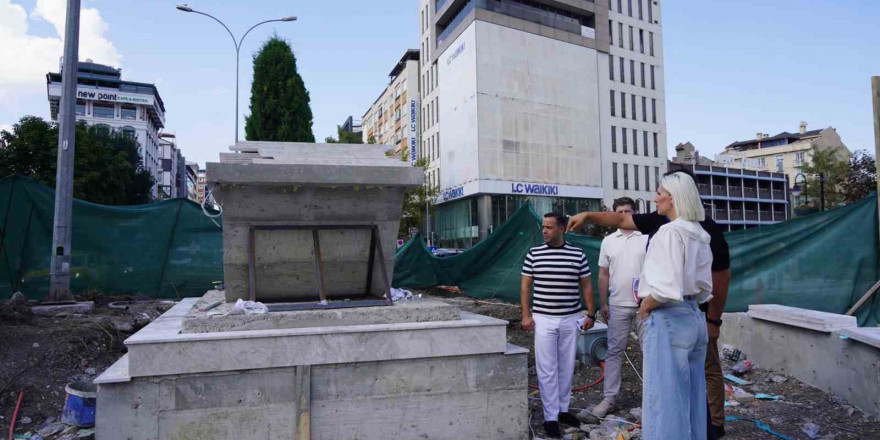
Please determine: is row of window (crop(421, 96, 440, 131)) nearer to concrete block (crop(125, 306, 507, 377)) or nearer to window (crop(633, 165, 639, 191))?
window (crop(633, 165, 639, 191))

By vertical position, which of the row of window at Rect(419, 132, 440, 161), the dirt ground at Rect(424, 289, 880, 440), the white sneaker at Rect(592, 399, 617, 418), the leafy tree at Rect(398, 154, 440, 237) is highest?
the row of window at Rect(419, 132, 440, 161)

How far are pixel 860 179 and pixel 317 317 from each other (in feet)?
83.8

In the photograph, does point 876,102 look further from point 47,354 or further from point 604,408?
point 47,354

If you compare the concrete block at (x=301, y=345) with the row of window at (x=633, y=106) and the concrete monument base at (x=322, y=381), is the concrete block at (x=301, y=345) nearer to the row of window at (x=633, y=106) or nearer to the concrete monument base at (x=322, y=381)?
the concrete monument base at (x=322, y=381)

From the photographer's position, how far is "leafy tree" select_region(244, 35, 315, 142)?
84.4 feet

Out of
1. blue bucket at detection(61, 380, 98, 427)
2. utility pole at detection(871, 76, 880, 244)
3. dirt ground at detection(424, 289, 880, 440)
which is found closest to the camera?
blue bucket at detection(61, 380, 98, 427)

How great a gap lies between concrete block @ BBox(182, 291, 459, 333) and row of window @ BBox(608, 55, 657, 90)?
50832 mm

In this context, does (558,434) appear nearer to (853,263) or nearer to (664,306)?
(664,306)

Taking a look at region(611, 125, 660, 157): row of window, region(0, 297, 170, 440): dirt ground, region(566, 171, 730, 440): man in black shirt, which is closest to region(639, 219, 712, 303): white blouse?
region(566, 171, 730, 440): man in black shirt

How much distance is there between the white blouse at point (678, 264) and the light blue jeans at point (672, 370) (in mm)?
145

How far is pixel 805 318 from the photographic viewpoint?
5914mm

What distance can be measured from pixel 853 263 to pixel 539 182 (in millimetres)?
37972

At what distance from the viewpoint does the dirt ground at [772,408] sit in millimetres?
4613

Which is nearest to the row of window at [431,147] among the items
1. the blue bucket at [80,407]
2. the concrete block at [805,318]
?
the concrete block at [805,318]
